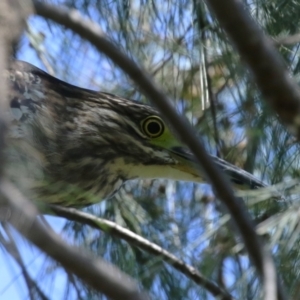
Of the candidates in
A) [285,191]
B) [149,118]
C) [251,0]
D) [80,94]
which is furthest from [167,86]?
[285,191]

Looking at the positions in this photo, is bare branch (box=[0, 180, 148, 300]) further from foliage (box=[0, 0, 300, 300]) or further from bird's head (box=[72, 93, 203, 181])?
bird's head (box=[72, 93, 203, 181])

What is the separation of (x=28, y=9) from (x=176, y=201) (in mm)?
1350

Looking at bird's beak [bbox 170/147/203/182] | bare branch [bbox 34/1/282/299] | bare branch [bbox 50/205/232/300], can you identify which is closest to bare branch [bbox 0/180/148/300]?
bare branch [bbox 34/1/282/299]

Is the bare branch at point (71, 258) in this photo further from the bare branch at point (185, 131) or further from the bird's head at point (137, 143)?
the bird's head at point (137, 143)

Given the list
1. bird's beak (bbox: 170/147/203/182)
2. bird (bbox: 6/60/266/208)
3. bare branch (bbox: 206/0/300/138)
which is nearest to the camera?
bare branch (bbox: 206/0/300/138)

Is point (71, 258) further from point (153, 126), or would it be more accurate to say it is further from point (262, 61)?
point (153, 126)

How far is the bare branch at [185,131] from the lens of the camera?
97cm

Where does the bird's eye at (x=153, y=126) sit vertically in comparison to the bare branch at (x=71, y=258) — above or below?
above

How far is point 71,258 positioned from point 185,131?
0.41m

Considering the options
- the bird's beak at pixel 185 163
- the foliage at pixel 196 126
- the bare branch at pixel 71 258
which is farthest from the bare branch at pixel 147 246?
the bare branch at pixel 71 258

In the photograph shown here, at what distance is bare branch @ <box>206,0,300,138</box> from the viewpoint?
3.15ft

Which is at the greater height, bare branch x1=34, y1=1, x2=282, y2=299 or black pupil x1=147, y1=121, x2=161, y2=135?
black pupil x1=147, y1=121, x2=161, y2=135

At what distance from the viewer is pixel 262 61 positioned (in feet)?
3.18

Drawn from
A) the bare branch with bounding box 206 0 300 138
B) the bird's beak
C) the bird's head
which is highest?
the bird's head
